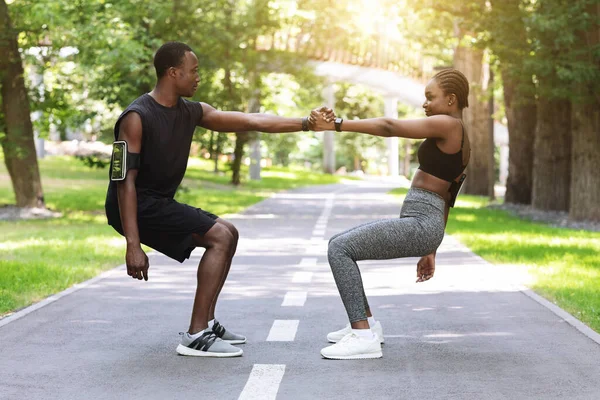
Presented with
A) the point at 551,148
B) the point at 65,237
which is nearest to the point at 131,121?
the point at 65,237

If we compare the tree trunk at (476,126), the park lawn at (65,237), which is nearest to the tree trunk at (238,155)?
the park lawn at (65,237)

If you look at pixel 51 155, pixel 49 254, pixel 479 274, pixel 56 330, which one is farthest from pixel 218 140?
pixel 56 330

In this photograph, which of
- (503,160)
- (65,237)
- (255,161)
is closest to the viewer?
(65,237)

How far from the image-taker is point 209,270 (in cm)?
757

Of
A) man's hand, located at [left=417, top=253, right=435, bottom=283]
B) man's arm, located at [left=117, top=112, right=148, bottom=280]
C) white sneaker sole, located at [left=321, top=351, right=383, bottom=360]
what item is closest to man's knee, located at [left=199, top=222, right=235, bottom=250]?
man's arm, located at [left=117, top=112, right=148, bottom=280]

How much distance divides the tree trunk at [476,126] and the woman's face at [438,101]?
103 ft

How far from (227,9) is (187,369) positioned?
28.2 meters

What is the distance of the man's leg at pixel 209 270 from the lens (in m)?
7.57

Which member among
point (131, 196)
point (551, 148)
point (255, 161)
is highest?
point (131, 196)

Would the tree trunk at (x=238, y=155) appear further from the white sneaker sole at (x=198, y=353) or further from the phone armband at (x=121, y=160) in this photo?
the phone armband at (x=121, y=160)

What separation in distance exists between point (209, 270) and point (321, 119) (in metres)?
1.15

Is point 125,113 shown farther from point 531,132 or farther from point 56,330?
point 531,132

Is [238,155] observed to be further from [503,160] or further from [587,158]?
[503,160]

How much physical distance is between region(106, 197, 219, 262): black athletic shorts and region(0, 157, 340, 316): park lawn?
2.63 m
